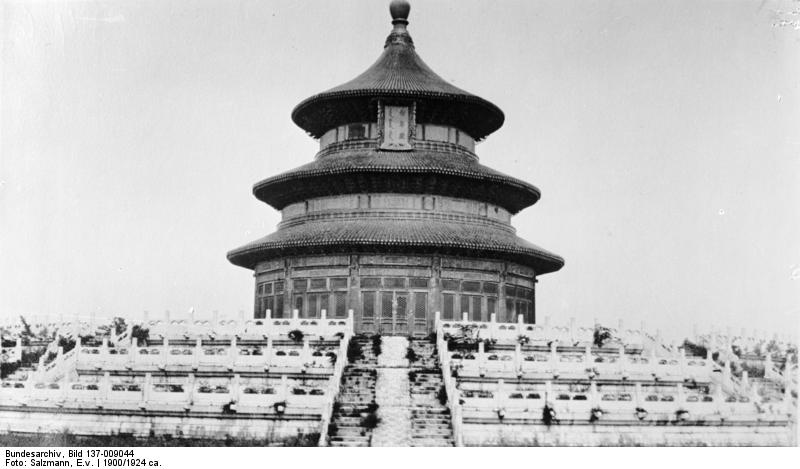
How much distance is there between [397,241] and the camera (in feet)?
142

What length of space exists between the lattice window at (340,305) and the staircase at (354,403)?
31.6 ft

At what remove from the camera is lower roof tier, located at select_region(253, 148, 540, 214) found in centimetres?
4547

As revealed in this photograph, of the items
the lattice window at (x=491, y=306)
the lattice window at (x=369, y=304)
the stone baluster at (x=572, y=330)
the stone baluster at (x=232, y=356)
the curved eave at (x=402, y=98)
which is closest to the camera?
the stone baluster at (x=232, y=356)

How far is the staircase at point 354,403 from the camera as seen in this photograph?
2687 centimetres

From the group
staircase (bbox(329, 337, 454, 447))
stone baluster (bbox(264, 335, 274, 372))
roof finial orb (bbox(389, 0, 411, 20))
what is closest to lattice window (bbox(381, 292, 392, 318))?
staircase (bbox(329, 337, 454, 447))

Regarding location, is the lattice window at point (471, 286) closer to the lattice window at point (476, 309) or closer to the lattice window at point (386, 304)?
the lattice window at point (476, 309)

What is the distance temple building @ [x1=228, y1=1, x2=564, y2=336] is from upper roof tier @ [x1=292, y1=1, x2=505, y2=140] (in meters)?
0.07

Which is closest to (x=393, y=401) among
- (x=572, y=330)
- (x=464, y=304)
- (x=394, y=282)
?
(x=572, y=330)

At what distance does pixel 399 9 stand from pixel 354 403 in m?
29.0

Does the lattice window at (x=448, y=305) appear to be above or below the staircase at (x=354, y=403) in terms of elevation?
above

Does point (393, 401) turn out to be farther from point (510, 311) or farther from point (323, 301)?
point (510, 311)

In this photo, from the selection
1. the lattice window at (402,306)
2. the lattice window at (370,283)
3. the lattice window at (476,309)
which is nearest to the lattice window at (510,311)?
the lattice window at (476,309)

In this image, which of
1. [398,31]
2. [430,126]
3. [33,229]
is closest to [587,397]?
[33,229]

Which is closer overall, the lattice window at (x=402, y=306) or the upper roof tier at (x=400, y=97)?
the lattice window at (x=402, y=306)
